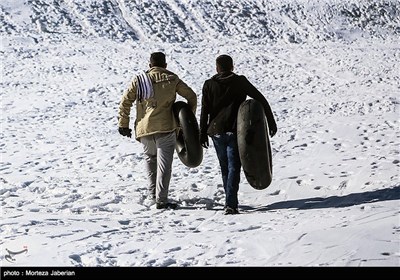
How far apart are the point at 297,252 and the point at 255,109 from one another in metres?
2.33

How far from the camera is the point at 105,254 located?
506 cm

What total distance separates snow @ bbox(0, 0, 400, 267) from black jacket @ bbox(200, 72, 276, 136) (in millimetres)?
1090

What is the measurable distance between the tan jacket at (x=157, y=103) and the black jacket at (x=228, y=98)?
1.68 feet

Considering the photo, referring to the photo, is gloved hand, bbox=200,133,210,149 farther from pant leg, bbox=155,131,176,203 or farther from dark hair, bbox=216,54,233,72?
dark hair, bbox=216,54,233,72

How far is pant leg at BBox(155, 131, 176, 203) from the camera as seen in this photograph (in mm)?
7219

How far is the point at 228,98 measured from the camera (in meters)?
6.85

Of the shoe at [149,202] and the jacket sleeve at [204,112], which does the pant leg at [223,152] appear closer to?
the jacket sleeve at [204,112]

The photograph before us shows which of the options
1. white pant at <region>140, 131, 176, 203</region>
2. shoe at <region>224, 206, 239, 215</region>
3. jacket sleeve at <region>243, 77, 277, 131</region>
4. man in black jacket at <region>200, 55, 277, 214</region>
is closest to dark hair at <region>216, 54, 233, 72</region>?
man in black jacket at <region>200, 55, 277, 214</region>

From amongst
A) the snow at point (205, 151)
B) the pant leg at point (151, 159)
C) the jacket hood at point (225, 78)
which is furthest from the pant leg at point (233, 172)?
the pant leg at point (151, 159)

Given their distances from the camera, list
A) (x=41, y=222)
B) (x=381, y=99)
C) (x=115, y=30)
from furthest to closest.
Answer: (x=115, y=30) → (x=381, y=99) → (x=41, y=222)

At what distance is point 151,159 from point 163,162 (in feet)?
1.13

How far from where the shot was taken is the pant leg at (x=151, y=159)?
7335mm

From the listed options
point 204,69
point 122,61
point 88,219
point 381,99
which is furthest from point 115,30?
point 88,219

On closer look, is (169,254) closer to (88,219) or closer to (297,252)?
(297,252)
